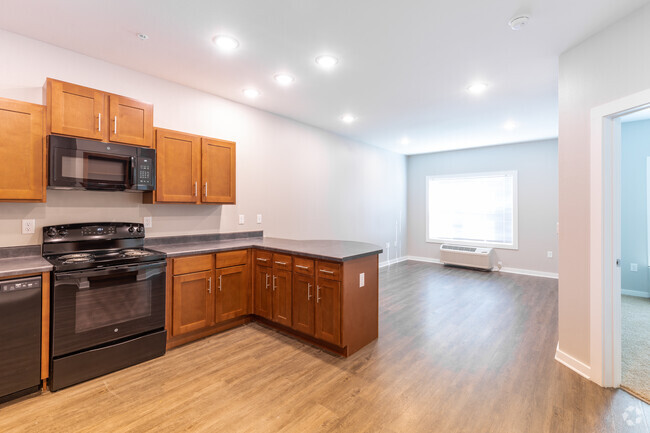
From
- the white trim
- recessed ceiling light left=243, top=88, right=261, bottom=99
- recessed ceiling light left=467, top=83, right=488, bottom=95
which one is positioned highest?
recessed ceiling light left=467, top=83, right=488, bottom=95

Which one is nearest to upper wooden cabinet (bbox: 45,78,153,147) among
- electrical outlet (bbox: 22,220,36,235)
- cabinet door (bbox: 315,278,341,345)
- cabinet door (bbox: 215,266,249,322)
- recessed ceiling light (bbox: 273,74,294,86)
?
electrical outlet (bbox: 22,220,36,235)

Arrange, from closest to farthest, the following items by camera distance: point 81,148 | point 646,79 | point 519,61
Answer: point 646,79 < point 81,148 < point 519,61

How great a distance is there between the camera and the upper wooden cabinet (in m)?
2.37

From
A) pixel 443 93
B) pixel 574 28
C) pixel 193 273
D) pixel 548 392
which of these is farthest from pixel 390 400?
pixel 443 93

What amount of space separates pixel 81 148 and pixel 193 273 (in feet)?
4.54

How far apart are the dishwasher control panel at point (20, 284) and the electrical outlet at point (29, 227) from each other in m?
0.64

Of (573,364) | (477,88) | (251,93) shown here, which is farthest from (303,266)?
(477,88)

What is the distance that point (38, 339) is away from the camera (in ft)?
6.90

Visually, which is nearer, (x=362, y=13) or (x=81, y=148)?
(x=362, y=13)

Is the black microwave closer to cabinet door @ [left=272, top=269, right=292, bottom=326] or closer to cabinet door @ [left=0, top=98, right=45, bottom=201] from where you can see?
cabinet door @ [left=0, top=98, right=45, bottom=201]

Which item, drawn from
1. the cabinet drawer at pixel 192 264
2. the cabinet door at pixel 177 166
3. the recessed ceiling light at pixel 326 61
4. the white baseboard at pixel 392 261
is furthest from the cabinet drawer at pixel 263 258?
the white baseboard at pixel 392 261

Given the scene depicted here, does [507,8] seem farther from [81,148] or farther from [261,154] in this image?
[81,148]

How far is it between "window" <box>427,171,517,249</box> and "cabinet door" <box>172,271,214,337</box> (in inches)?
225

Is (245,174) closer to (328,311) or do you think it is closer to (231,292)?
(231,292)
